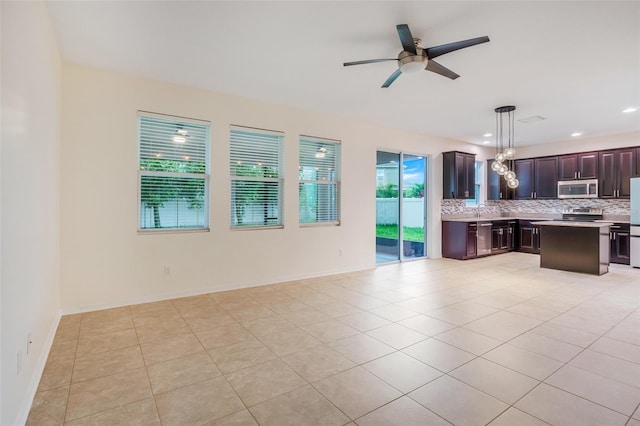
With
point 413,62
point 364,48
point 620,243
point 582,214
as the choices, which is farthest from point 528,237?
point 364,48

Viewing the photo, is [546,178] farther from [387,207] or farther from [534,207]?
[387,207]

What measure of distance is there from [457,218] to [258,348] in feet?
19.9

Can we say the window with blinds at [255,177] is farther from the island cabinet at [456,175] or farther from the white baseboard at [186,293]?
the island cabinet at [456,175]

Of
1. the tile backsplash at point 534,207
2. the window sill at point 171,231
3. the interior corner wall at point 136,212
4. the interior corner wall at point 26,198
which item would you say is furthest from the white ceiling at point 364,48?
the tile backsplash at point 534,207

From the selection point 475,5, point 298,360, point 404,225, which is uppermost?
point 475,5

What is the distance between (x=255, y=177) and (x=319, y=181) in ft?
3.91

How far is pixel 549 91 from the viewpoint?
14.2 feet

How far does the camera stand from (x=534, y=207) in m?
8.31

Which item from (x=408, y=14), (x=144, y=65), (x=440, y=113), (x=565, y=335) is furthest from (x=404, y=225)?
(x=144, y=65)

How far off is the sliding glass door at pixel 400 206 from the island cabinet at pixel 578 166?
11.0 ft

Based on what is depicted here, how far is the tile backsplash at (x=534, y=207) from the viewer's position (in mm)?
6988

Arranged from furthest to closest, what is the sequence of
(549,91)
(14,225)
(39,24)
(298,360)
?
(549,91)
(298,360)
(39,24)
(14,225)

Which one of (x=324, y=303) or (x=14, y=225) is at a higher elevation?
(x=14, y=225)

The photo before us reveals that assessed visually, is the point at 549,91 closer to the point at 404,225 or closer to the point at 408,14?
the point at 408,14
